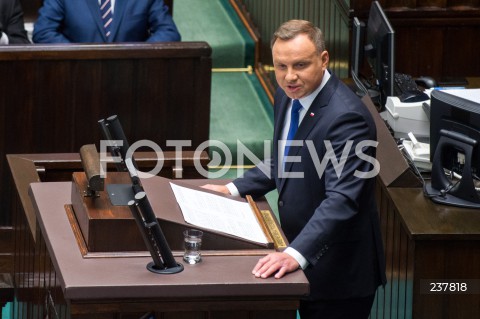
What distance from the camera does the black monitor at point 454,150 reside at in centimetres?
467

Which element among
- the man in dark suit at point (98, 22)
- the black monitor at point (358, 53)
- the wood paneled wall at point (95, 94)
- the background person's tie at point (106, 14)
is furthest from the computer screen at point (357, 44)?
the background person's tie at point (106, 14)

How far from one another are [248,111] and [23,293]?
132 inches

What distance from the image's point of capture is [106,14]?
629 centimetres

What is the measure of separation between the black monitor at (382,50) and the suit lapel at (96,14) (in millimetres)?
1431

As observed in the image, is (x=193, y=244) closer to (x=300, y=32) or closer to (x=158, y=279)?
(x=158, y=279)

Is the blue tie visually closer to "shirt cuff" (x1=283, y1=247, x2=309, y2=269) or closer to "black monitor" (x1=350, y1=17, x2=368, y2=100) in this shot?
"shirt cuff" (x1=283, y1=247, x2=309, y2=269)

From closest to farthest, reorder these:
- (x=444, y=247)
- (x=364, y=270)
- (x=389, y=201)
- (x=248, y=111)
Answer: (x=364, y=270) → (x=444, y=247) → (x=389, y=201) → (x=248, y=111)

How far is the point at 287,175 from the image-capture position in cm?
Result: 384

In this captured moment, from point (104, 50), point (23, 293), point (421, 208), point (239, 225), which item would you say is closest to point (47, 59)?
point (104, 50)

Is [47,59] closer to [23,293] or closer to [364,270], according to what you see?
[23,293]

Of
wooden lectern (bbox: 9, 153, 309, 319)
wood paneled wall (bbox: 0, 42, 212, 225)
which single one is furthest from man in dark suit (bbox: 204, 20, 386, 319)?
wood paneled wall (bbox: 0, 42, 212, 225)

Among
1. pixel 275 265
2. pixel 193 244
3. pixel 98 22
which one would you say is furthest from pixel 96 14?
pixel 275 265

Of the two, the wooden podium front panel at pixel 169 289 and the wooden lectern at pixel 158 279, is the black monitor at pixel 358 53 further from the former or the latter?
the wooden podium front panel at pixel 169 289

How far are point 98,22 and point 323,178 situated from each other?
2856mm
